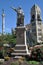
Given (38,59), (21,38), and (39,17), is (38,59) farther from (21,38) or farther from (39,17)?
(39,17)

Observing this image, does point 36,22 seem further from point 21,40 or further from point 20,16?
point 21,40

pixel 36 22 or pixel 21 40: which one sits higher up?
pixel 36 22

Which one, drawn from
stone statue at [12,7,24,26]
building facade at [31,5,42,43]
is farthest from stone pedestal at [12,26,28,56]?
building facade at [31,5,42,43]

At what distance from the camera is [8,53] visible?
26719 millimetres

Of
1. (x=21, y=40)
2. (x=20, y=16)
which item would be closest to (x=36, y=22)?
(x=20, y=16)

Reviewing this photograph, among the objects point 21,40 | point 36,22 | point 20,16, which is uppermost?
point 36,22

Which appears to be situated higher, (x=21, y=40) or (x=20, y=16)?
(x=20, y=16)

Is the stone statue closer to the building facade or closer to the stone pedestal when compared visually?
the stone pedestal

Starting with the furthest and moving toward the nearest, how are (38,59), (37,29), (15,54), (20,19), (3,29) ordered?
(37,29) → (3,29) → (20,19) → (15,54) → (38,59)

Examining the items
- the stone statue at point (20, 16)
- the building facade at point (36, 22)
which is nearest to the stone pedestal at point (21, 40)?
the stone statue at point (20, 16)

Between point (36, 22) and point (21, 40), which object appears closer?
point (21, 40)

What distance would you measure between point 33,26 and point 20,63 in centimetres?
7955

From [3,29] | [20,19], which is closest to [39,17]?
[3,29]

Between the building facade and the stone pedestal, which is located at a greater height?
the building facade
